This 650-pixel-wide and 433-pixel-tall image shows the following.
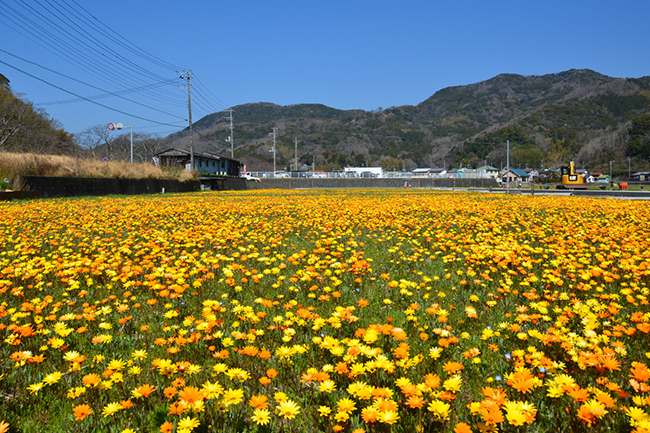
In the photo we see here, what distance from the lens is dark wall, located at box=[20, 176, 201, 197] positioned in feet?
56.0

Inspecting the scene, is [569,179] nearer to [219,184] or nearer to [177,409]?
[219,184]

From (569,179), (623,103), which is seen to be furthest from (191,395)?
(623,103)

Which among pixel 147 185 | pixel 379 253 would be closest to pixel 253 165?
pixel 147 185

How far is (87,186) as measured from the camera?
19.7 metres

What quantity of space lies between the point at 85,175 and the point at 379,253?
21839 mm

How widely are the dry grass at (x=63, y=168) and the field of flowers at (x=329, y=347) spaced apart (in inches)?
627

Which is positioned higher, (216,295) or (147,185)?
(147,185)

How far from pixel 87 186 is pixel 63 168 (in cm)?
180

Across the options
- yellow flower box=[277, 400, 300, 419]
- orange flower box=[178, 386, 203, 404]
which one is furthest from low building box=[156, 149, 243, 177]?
yellow flower box=[277, 400, 300, 419]

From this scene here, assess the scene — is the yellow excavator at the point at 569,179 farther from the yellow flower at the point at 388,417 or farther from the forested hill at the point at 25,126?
the forested hill at the point at 25,126

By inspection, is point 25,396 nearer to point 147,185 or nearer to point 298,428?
point 298,428

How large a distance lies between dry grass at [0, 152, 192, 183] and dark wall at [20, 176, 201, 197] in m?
0.64

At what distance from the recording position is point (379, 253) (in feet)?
17.0

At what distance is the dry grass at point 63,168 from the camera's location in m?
17.1
